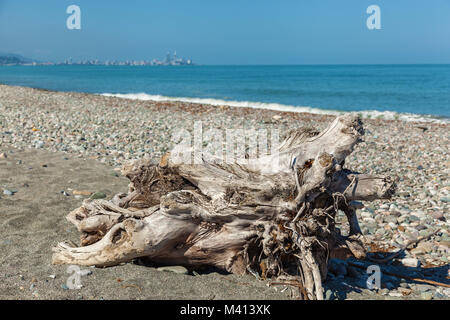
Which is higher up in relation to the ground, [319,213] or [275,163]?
[275,163]

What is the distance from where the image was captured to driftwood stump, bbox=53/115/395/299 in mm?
3926

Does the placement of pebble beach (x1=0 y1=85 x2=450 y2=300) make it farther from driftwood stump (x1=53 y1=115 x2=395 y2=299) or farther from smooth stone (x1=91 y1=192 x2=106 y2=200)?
driftwood stump (x1=53 y1=115 x2=395 y2=299)

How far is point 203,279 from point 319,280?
1.23m

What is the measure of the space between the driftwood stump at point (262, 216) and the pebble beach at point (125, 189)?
0.22 meters

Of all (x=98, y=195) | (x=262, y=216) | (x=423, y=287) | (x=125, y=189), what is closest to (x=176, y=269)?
(x=262, y=216)

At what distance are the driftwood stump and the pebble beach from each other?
219 mm

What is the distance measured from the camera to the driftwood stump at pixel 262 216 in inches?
155

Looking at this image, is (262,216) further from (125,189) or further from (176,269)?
(125,189)

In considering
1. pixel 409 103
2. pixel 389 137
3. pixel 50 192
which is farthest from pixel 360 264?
pixel 409 103

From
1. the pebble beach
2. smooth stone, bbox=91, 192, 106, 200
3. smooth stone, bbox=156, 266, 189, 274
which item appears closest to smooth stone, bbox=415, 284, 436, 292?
Answer: the pebble beach

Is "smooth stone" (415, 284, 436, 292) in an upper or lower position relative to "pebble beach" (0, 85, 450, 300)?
lower

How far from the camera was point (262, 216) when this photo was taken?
13.1ft
